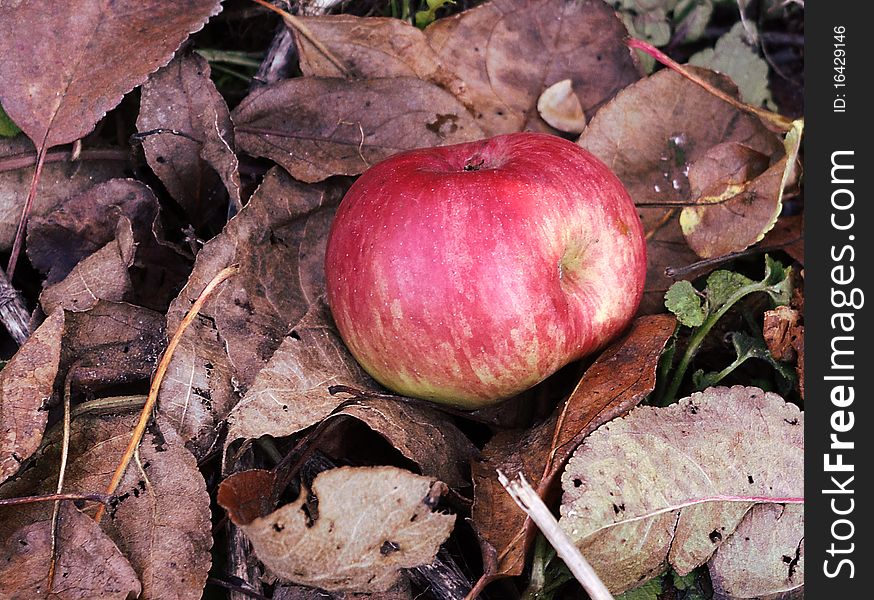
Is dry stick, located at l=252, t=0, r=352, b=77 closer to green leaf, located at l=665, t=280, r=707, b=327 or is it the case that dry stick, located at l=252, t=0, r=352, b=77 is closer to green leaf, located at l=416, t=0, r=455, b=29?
green leaf, located at l=416, t=0, r=455, b=29

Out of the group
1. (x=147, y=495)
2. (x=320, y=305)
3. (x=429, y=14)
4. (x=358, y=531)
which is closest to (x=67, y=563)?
(x=147, y=495)

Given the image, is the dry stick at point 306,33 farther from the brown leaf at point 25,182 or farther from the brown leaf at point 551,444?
the brown leaf at point 551,444

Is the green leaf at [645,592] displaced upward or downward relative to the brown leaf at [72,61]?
downward

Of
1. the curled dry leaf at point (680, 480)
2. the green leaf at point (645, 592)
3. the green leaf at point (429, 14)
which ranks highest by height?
the green leaf at point (429, 14)

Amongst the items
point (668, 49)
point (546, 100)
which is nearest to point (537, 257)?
point (546, 100)

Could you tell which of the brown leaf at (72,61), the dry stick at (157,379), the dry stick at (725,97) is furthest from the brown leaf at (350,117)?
the dry stick at (725,97)

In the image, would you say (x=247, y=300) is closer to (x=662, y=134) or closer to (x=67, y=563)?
(x=67, y=563)

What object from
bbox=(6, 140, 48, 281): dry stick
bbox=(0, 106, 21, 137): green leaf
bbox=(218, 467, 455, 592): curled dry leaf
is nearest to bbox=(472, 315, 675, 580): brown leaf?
bbox=(218, 467, 455, 592): curled dry leaf

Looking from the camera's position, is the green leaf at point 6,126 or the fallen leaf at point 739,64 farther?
the fallen leaf at point 739,64
